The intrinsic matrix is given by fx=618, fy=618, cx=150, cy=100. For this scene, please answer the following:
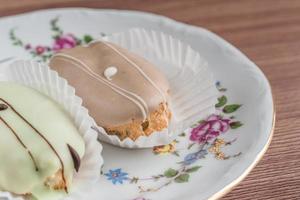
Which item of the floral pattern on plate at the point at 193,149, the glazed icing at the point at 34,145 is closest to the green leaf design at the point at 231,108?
the floral pattern on plate at the point at 193,149

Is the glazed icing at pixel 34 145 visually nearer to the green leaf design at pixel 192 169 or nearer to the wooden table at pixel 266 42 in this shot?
the green leaf design at pixel 192 169

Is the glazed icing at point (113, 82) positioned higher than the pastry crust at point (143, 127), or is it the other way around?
the glazed icing at point (113, 82)

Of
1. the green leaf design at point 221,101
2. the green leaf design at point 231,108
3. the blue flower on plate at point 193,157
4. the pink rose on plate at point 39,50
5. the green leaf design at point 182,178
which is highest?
the pink rose on plate at point 39,50

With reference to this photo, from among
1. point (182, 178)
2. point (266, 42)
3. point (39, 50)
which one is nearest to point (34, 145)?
point (182, 178)

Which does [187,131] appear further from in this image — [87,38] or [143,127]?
[87,38]

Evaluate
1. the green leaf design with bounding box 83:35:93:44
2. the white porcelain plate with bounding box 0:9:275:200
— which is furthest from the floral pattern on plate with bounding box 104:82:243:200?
the green leaf design with bounding box 83:35:93:44

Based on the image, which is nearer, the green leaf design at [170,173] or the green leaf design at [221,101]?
the green leaf design at [170,173]
